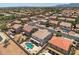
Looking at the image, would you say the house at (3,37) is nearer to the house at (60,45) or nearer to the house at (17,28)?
the house at (17,28)

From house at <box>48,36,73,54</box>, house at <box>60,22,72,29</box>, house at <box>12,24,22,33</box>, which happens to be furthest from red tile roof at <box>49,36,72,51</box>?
house at <box>12,24,22,33</box>

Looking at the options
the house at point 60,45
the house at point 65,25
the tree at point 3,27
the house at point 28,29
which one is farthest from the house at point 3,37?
the house at point 65,25

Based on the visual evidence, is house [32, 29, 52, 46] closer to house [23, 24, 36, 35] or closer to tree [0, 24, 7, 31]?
house [23, 24, 36, 35]

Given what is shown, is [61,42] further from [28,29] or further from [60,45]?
[28,29]

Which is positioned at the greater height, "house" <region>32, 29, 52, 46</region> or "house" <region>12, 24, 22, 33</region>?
"house" <region>12, 24, 22, 33</region>

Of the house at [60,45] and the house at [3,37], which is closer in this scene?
the house at [60,45]

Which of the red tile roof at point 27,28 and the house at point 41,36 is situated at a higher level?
the red tile roof at point 27,28
